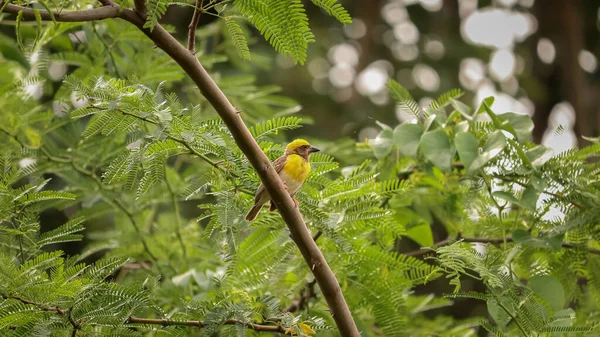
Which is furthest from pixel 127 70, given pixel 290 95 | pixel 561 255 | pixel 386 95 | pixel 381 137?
pixel 386 95

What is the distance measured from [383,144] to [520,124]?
681 mm

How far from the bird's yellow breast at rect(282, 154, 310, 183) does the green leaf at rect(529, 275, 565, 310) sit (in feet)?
3.34

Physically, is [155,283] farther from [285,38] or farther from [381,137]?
[381,137]

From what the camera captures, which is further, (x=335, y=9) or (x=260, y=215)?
(x=260, y=215)

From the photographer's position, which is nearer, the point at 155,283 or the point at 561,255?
the point at 155,283

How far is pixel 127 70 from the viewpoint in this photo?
381 cm

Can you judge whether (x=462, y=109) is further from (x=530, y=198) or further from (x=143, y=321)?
(x=143, y=321)

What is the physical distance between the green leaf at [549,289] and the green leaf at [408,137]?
0.77 meters

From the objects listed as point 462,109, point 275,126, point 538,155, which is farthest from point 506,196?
point 275,126

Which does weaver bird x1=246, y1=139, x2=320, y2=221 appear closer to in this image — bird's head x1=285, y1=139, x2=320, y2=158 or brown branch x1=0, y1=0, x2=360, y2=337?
bird's head x1=285, y1=139, x2=320, y2=158

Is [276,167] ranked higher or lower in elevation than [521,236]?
higher

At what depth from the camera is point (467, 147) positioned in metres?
2.98

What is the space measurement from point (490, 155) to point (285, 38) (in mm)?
1076

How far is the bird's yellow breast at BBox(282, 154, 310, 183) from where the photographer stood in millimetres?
2893
